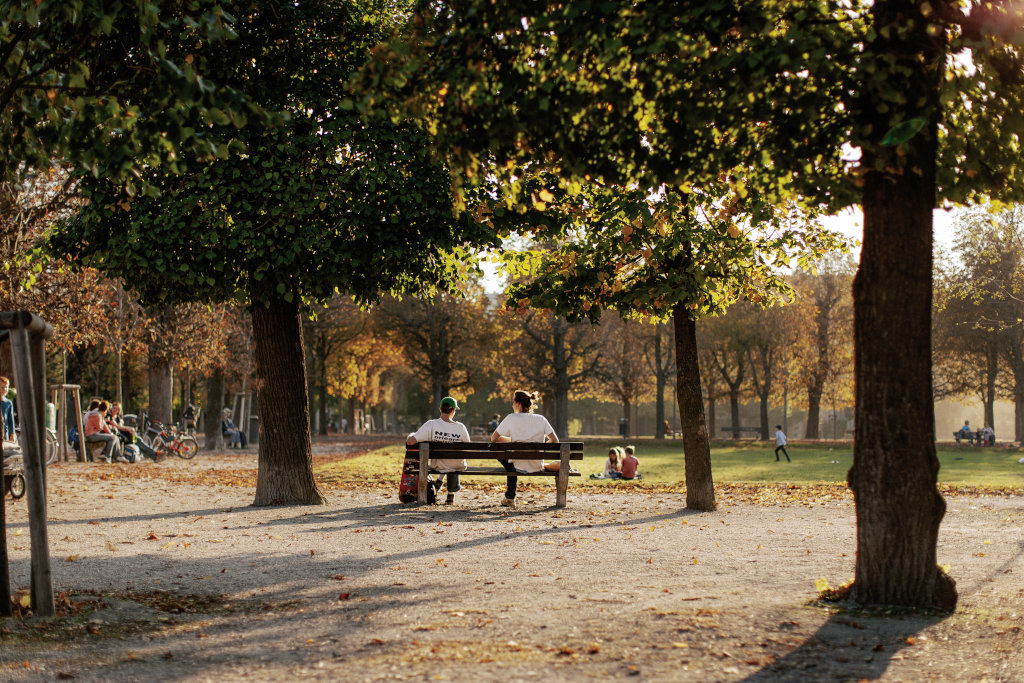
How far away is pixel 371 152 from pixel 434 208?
1.12m

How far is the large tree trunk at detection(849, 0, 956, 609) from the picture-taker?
6477 mm

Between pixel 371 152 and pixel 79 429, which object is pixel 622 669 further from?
pixel 79 429

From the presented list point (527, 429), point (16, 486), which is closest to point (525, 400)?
point (527, 429)

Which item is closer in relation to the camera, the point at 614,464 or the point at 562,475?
the point at 562,475

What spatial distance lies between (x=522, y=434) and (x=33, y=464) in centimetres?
888

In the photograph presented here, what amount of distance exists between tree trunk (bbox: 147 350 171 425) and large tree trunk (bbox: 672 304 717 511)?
24.0 meters

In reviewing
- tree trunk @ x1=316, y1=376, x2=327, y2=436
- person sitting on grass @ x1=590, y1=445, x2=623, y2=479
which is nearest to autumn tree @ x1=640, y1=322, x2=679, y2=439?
tree trunk @ x1=316, y1=376, x2=327, y2=436

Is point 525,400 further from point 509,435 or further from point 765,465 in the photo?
point 765,465

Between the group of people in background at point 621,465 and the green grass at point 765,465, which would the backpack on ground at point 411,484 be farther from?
the group of people in background at point 621,465

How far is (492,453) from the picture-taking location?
13883 millimetres

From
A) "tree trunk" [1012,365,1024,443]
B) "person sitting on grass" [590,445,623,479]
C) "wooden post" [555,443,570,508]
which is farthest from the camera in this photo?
"tree trunk" [1012,365,1024,443]

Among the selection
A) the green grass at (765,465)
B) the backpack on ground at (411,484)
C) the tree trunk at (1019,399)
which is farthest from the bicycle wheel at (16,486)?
the tree trunk at (1019,399)

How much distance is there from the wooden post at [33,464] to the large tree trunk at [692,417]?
9.60 metres

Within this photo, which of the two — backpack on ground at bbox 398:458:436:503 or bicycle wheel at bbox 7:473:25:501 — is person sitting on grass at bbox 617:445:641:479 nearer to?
backpack on ground at bbox 398:458:436:503
